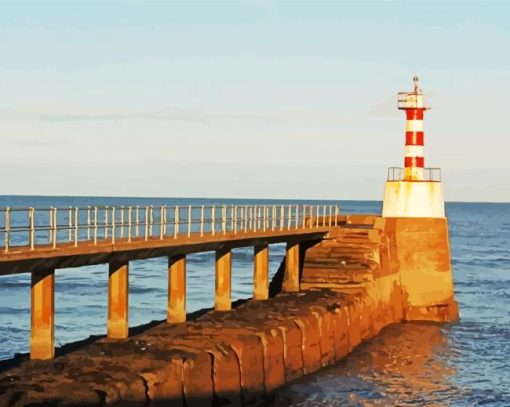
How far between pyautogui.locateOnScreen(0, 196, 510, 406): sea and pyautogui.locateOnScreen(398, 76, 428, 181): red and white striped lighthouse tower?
19.1 feet

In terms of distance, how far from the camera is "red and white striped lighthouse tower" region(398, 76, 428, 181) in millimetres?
37750

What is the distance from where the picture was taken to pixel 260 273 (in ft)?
101

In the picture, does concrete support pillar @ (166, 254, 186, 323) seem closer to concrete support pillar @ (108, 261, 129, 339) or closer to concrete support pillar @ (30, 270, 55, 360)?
concrete support pillar @ (108, 261, 129, 339)

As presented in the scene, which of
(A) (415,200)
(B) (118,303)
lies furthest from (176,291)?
(A) (415,200)

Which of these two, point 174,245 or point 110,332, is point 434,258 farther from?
point 110,332

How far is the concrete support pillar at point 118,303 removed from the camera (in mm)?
22234

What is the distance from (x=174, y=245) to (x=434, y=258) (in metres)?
15.0

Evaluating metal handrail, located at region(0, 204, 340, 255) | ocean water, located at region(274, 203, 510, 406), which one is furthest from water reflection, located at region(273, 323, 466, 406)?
metal handrail, located at region(0, 204, 340, 255)

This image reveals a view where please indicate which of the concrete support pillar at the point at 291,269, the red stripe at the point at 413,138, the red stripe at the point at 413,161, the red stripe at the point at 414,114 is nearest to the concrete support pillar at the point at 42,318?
the concrete support pillar at the point at 291,269

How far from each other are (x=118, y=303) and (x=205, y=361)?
162 inches

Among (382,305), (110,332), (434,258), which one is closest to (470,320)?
(434,258)

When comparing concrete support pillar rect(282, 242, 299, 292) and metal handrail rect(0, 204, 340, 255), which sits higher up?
metal handrail rect(0, 204, 340, 255)

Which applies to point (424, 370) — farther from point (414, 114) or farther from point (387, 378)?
point (414, 114)

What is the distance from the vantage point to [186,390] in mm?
18312
